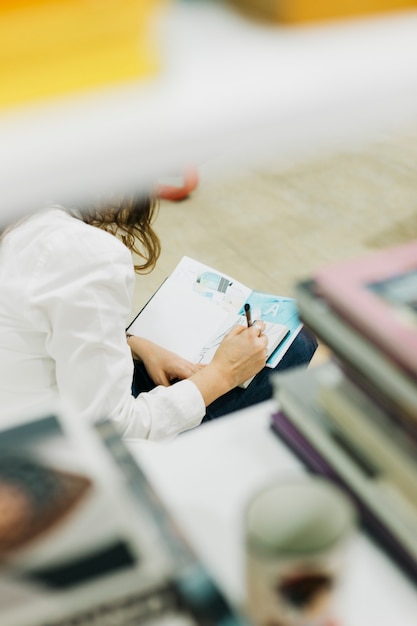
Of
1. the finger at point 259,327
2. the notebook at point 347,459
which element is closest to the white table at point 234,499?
the notebook at point 347,459

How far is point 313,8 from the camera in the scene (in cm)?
51

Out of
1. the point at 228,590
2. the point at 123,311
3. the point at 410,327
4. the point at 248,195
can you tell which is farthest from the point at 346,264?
the point at 248,195

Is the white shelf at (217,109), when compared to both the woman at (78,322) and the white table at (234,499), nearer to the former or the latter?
the white table at (234,499)

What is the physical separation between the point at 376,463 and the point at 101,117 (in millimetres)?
554

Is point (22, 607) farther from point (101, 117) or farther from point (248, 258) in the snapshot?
point (248, 258)

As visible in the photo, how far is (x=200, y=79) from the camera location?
1.53ft

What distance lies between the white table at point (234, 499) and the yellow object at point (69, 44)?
1.50ft

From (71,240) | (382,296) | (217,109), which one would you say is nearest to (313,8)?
(217,109)

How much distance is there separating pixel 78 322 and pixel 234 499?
56cm

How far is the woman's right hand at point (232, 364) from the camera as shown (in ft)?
5.72

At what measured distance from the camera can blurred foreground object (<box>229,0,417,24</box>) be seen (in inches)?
19.9

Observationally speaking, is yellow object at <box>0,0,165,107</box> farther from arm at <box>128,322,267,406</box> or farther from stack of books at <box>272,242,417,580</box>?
arm at <box>128,322,267,406</box>

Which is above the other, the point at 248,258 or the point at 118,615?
the point at 118,615

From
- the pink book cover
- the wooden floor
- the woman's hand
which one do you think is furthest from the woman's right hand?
the wooden floor
